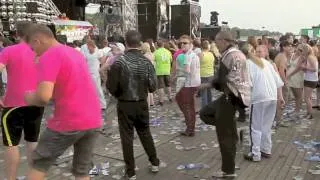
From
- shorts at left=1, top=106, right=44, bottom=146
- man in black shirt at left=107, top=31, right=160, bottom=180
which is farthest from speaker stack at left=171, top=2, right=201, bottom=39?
shorts at left=1, top=106, right=44, bottom=146

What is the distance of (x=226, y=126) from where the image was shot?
19.3 ft

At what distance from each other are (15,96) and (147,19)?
74.4 ft

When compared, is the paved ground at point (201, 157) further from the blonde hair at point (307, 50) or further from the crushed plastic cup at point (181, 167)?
the blonde hair at point (307, 50)

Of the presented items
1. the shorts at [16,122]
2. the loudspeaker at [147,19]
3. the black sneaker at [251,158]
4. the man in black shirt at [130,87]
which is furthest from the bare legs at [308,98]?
the loudspeaker at [147,19]

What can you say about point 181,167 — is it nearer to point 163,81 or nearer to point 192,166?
point 192,166

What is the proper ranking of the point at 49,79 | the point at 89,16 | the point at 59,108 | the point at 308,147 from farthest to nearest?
the point at 89,16 → the point at 308,147 → the point at 59,108 → the point at 49,79

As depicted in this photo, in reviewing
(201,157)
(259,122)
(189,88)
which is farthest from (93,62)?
(259,122)

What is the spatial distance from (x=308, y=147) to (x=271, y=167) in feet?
5.06

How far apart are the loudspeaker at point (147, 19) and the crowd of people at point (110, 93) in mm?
17556

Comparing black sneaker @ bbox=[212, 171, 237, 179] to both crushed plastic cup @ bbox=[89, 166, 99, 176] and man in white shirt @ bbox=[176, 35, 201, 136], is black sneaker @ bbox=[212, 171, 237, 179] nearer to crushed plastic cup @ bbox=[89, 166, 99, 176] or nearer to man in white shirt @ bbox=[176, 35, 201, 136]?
crushed plastic cup @ bbox=[89, 166, 99, 176]

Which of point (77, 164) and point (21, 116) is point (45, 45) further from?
point (21, 116)

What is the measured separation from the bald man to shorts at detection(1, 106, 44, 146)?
6.80 feet

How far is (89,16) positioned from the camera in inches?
1185

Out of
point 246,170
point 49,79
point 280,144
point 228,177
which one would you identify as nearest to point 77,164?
point 49,79
